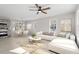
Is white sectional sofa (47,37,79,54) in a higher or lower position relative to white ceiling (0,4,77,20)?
lower

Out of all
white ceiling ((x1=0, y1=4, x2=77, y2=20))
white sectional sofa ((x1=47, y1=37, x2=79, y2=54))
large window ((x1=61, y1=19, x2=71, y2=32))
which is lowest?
white sectional sofa ((x1=47, y1=37, x2=79, y2=54))

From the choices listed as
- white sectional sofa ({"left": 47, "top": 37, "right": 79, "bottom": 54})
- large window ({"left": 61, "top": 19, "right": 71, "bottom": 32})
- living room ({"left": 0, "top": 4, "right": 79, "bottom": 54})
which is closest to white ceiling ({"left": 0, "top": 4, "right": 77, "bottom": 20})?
living room ({"left": 0, "top": 4, "right": 79, "bottom": 54})

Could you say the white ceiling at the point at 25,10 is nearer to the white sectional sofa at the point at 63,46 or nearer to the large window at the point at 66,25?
the large window at the point at 66,25

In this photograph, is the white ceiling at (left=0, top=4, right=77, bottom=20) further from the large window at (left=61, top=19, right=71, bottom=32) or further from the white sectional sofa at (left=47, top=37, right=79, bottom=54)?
the white sectional sofa at (left=47, top=37, right=79, bottom=54)

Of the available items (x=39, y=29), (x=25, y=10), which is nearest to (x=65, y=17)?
(x=39, y=29)

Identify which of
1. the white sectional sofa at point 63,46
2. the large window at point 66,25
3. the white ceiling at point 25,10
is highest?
the white ceiling at point 25,10

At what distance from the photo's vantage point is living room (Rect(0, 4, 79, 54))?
66.7 inches

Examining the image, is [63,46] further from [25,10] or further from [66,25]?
[25,10]

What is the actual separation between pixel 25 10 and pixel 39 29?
1.40 ft

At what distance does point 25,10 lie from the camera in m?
1.74

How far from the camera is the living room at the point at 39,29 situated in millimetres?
1693

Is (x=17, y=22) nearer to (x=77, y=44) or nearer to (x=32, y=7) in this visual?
(x=32, y=7)

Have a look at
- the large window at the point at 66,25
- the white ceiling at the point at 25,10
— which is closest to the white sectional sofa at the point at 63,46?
the large window at the point at 66,25

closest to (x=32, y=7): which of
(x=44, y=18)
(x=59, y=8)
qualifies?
(x=44, y=18)
